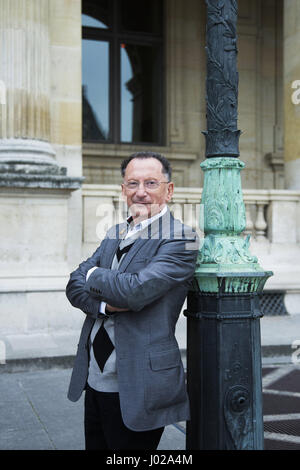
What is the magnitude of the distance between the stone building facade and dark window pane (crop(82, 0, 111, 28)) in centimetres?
2

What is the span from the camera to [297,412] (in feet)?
16.9

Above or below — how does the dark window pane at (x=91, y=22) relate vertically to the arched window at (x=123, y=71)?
above

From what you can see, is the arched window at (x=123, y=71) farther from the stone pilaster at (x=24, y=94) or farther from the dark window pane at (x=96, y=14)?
the stone pilaster at (x=24, y=94)

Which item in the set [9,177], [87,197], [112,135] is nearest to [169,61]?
[112,135]

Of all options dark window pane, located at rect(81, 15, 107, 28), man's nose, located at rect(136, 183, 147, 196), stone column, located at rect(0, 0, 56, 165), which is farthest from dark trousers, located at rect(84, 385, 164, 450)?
dark window pane, located at rect(81, 15, 107, 28)

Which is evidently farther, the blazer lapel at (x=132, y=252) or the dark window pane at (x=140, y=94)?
the dark window pane at (x=140, y=94)

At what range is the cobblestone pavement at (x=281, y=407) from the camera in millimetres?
4383

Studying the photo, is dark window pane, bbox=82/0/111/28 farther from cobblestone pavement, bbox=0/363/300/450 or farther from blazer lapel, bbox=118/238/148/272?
blazer lapel, bbox=118/238/148/272

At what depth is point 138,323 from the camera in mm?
2611

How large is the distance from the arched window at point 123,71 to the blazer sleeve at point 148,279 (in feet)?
34.2

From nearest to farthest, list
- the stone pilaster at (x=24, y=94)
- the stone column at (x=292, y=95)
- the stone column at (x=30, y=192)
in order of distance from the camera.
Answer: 1. the stone column at (x=30, y=192)
2. the stone pilaster at (x=24, y=94)
3. the stone column at (x=292, y=95)

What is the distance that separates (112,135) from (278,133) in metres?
3.63

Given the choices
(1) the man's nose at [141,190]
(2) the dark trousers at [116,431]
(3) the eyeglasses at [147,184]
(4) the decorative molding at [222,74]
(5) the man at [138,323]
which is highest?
(4) the decorative molding at [222,74]

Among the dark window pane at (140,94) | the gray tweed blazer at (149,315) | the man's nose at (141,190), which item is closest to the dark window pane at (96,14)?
the dark window pane at (140,94)
